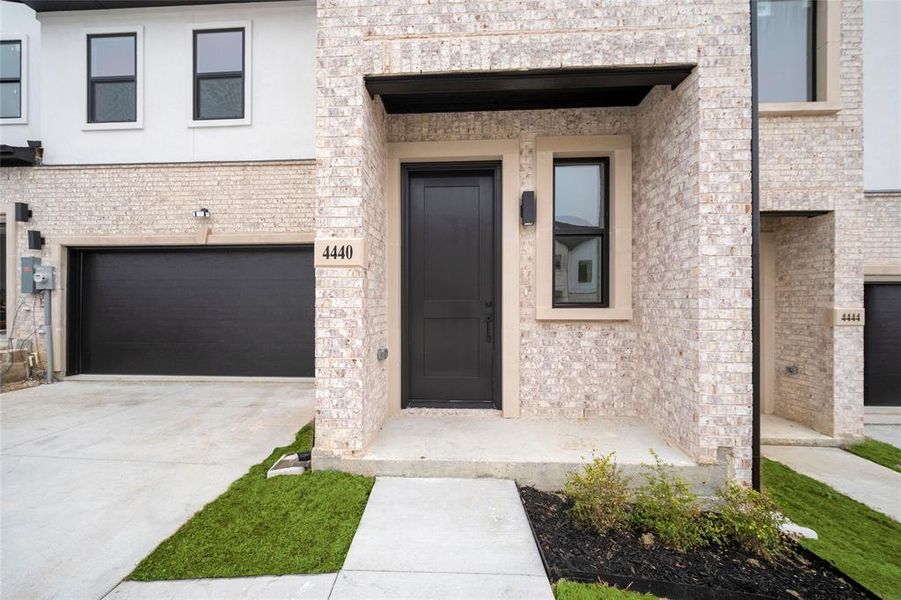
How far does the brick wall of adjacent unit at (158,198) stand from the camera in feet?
21.5

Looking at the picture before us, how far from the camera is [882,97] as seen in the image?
18.8 ft

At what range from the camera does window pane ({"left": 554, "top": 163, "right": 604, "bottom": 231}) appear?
4.17 metres

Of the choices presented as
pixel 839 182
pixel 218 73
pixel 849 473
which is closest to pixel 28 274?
pixel 218 73

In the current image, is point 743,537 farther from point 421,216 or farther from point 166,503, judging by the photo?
→ point 166,503

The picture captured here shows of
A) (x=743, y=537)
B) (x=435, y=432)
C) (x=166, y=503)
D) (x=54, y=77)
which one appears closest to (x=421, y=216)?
(x=435, y=432)

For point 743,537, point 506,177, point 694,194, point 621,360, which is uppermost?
point 506,177

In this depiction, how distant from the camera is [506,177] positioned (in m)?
4.04

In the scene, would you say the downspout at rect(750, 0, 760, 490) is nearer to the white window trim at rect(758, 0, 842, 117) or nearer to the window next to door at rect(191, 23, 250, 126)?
the white window trim at rect(758, 0, 842, 117)

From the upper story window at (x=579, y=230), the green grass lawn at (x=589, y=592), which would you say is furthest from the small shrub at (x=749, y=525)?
the upper story window at (x=579, y=230)

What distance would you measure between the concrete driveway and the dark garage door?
0.83m

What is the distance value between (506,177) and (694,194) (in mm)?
1794

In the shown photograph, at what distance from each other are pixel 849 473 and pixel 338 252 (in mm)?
5687

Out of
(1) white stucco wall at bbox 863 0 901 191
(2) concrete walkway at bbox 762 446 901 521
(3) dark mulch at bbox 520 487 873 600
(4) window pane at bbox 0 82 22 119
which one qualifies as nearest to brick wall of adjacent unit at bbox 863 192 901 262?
(1) white stucco wall at bbox 863 0 901 191

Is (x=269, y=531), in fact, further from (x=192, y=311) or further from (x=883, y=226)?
(x=883, y=226)
